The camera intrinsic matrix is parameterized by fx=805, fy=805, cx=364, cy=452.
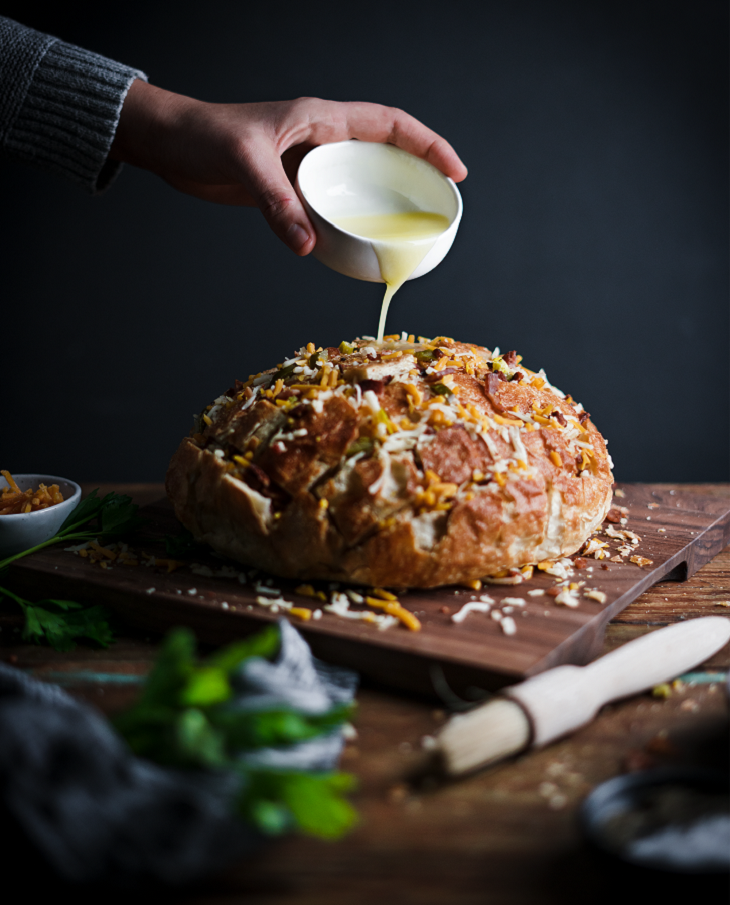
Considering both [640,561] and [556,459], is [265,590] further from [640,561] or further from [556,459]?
[640,561]

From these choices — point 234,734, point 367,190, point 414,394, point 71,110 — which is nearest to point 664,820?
point 234,734

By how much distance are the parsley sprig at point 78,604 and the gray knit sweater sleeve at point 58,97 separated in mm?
1397

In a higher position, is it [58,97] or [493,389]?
[58,97]

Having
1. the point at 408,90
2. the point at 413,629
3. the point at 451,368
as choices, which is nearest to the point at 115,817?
the point at 413,629

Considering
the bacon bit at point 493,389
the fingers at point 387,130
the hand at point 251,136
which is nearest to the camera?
the bacon bit at point 493,389

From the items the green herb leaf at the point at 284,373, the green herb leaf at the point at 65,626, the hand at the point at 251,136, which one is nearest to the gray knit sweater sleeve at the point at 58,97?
the hand at the point at 251,136

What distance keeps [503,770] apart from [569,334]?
3.80 m

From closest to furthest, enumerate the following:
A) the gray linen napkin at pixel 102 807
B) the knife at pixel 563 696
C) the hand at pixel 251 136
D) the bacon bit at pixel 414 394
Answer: the gray linen napkin at pixel 102 807, the knife at pixel 563 696, the bacon bit at pixel 414 394, the hand at pixel 251 136

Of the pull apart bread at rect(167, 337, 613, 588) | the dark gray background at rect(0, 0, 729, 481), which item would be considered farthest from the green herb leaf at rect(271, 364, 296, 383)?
the dark gray background at rect(0, 0, 729, 481)

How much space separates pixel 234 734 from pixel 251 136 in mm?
2001

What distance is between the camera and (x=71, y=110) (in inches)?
112

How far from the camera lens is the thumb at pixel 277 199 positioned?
7.45 ft

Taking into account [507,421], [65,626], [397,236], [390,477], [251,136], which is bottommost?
[65,626]

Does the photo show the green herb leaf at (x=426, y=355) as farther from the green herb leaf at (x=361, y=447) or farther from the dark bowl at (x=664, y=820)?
the dark bowl at (x=664, y=820)
